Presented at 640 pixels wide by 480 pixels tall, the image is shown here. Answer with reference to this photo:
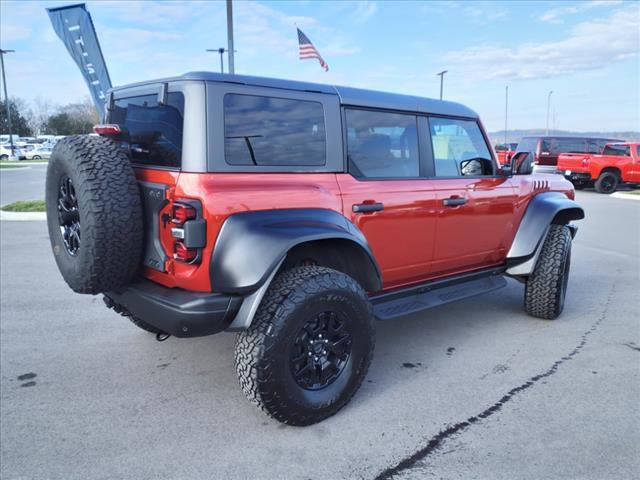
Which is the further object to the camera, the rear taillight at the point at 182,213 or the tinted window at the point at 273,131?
the tinted window at the point at 273,131

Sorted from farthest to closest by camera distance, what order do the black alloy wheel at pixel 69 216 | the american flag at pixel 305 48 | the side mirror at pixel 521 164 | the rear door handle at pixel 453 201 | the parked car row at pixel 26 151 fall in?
the parked car row at pixel 26 151 → the american flag at pixel 305 48 → the side mirror at pixel 521 164 → the rear door handle at pixel 453 201 → the black alloy wheel at pixel 69 216

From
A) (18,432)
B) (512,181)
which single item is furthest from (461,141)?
(18,432)

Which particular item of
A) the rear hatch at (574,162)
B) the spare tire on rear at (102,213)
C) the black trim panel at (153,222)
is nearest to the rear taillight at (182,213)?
the black trim panel at (153,222)

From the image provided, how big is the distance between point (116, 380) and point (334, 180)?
78.6 inches

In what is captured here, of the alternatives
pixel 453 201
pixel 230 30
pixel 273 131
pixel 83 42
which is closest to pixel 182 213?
pixel 273 131

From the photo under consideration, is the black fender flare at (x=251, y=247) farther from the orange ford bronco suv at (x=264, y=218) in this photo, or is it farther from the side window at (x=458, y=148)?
the side window at (x=458, y=148)

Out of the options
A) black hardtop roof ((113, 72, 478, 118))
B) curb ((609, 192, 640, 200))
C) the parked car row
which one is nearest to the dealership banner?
black hardtop roof ((113, 72, 478, 118))

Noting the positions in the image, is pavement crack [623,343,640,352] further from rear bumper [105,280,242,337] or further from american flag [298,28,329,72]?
american flag [298,28,329,72]

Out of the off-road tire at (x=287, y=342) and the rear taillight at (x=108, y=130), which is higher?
the rear taillight at (x=108, y=130)

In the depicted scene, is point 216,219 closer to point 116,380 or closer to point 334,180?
point 334,180

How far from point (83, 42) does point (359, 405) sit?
39.9 feet

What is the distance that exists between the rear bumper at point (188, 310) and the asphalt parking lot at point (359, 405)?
634mm

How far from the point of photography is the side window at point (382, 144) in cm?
322

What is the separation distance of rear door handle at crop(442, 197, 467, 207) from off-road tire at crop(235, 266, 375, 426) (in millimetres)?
1225
